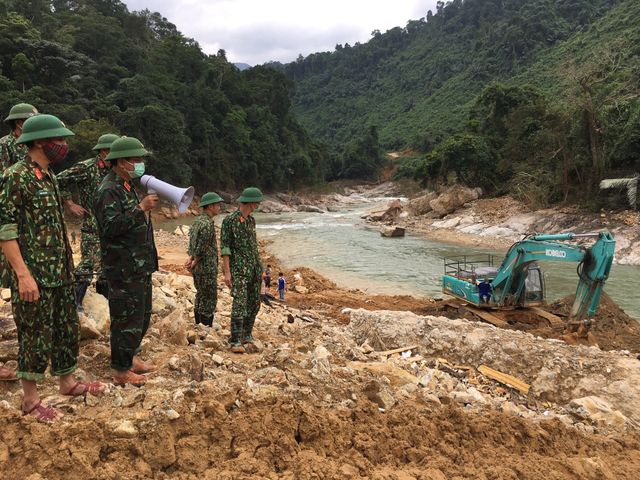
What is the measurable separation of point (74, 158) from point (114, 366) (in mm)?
28867

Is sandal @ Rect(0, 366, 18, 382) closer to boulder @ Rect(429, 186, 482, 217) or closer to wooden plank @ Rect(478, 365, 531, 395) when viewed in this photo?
wooden plank @ Rect(478, 365, 531, 395)

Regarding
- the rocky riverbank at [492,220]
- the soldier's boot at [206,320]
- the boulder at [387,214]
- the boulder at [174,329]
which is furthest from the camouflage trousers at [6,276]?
the boulder at [387,214]

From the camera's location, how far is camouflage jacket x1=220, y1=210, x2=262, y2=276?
4723 millimetres

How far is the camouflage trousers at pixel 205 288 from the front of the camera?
551 centimetres

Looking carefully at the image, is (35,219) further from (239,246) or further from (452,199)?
(452,199)

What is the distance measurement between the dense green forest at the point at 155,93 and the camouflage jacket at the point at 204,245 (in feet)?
82.2

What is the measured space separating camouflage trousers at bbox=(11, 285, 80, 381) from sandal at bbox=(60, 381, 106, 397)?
0.12 meters

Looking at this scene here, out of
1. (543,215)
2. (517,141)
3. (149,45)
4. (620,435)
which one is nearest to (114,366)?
(620,435)

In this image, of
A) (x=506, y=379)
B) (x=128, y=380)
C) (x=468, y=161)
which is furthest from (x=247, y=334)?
(x=468, y=161)

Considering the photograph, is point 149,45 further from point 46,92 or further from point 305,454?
point 305,454

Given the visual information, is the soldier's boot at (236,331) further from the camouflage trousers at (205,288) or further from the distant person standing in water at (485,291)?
the distant person standing in water at (485,291)

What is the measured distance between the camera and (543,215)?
84.7 ft

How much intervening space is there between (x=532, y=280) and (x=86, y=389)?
9.26 metres

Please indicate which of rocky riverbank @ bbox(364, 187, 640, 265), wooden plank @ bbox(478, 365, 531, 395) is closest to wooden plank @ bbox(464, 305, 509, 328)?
wooden plank @ bbox(478, 365, 531, 395)
